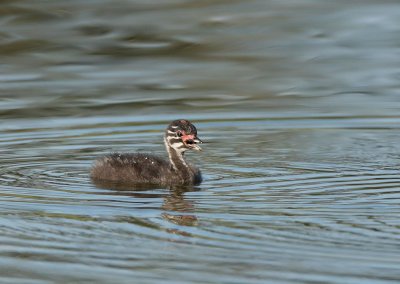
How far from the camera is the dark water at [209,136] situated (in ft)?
31.2

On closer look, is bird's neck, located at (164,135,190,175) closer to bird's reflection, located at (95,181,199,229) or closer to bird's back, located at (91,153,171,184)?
bird's back, located at (91,153,171,184)

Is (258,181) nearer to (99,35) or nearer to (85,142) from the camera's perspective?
(85,142)

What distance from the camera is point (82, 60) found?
2112cm

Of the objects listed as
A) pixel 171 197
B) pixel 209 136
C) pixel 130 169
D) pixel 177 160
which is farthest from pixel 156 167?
pixel 209 136

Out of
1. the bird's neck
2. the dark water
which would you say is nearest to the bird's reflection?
the dark water

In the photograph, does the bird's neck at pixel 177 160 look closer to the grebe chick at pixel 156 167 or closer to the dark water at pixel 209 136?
the grebe chick at pixel 156 167

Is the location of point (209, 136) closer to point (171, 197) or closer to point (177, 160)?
point (177, 160)

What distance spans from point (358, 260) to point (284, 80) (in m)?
10.3

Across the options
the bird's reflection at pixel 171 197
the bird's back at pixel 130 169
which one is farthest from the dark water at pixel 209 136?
the bird's back at pixel 130 169

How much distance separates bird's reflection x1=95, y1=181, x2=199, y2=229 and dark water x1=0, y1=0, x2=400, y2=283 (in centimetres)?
4

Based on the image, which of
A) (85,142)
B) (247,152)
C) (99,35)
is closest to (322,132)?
(247,152)

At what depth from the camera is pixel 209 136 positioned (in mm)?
15789

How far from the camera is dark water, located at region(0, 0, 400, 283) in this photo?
9523mm

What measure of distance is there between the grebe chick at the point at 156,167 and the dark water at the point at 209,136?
20cm
